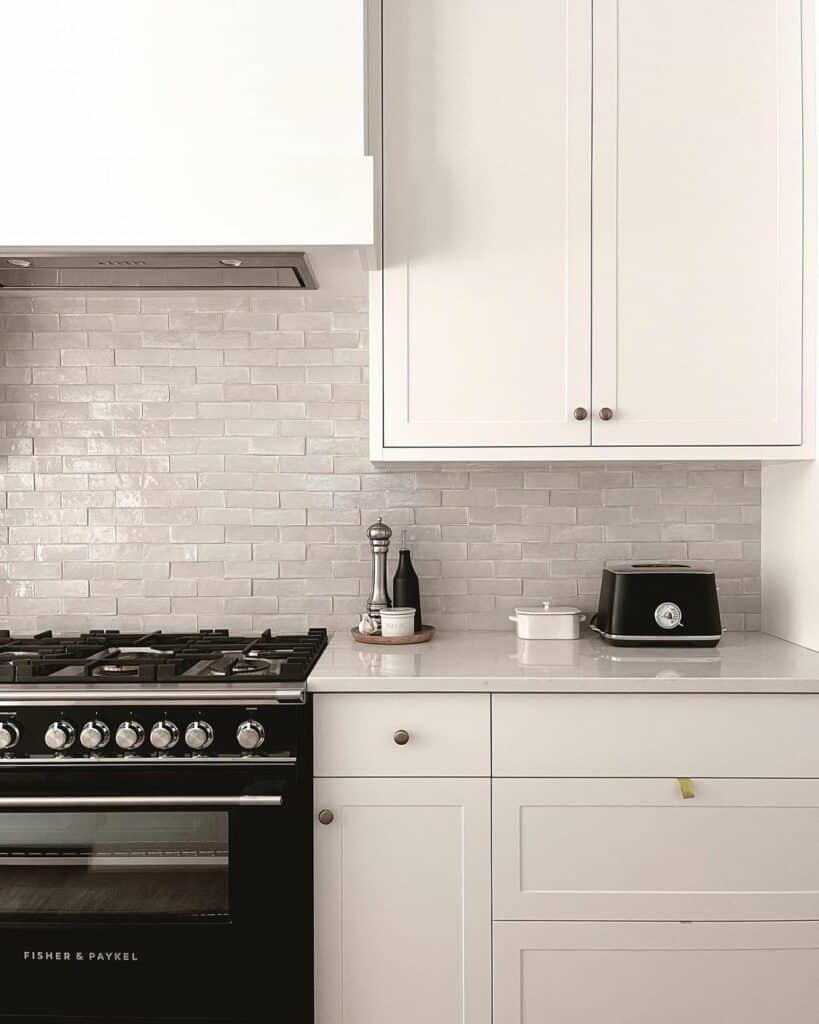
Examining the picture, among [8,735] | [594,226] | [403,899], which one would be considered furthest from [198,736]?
[594,226]

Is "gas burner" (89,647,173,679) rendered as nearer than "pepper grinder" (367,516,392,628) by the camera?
Yes

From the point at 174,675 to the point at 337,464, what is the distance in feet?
2.82

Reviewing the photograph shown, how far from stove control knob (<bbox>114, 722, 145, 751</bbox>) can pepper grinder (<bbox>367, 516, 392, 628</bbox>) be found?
29.2 inches

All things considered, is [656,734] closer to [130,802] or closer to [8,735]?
[130,802]

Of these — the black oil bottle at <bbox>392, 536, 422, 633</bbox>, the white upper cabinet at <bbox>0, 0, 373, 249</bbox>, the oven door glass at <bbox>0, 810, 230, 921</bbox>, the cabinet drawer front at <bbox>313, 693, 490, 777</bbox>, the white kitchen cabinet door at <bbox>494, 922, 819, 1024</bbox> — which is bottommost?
the white kitchen cabinet door at <bbox>494, 922, 819, 1024</bbox>

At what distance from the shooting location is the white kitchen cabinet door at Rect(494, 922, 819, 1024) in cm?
198

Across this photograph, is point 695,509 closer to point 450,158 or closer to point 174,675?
point 450,158

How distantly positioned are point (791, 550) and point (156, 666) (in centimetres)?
161

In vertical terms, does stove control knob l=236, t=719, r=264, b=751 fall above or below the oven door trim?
above

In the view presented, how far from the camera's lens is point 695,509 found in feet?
8.68

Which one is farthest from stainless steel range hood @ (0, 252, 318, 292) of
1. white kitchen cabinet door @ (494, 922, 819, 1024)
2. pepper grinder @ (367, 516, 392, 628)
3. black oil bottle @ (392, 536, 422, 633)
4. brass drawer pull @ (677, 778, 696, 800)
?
white kitchen cabinet door @ (494, 922, 819, 1024)

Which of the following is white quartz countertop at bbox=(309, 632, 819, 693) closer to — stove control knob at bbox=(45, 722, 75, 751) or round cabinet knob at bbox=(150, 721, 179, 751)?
round cabinet knob at bbox=(150, 721, 179, 751)

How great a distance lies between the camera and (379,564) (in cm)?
255

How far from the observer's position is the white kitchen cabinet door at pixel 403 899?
1988 millimetres
